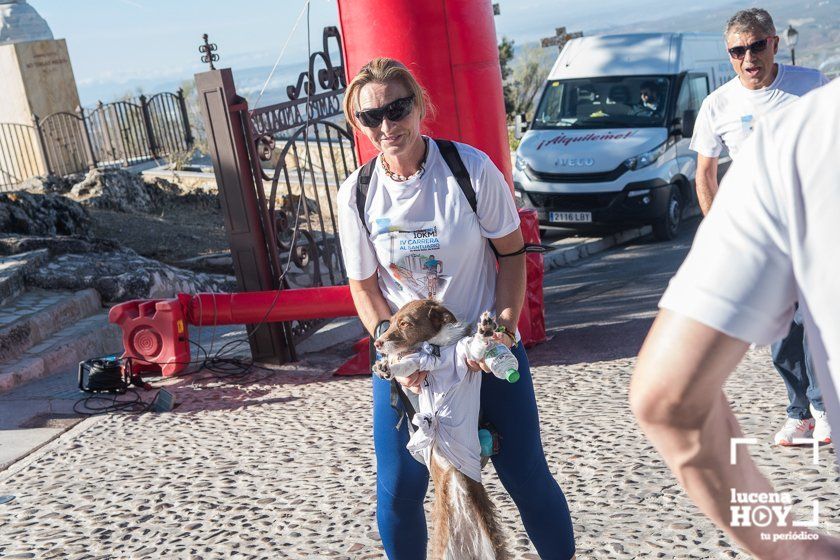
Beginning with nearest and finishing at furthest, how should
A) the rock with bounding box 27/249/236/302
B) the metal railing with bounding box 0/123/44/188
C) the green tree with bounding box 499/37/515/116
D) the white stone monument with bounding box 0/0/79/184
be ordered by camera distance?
the rock with bounding box 27/249/236/302 < the white stone monument with bounding box 0/0/79/184 < the metal railing with bounding box 0/123/44/188 < the green tree with bounding box 499/37/515/116

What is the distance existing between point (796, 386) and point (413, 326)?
7.66 ft

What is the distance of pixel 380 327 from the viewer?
3.12 m

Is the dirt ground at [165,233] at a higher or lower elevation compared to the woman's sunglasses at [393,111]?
Result: lower

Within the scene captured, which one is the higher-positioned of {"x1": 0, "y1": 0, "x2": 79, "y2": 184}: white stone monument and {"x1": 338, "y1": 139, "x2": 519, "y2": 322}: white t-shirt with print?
{"x1": 0, "y1": 0, "x2": 79, "y2": 184}: white stone monument

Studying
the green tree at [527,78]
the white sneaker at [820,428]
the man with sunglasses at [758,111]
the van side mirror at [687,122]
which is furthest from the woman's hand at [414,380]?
the green tree at [527,78]

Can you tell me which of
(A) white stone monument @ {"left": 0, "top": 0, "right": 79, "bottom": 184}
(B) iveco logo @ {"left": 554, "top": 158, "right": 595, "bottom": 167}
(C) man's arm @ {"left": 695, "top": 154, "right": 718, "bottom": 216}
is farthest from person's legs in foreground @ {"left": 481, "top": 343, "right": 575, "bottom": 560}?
(A) white stone monument @ {"left": 0, "top": 0, "right": 79, "bottom": 184}

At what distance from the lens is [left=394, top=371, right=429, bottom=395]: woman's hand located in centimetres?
294

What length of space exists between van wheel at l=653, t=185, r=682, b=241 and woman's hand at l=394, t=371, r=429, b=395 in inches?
398

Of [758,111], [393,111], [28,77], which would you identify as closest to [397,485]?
[393,111]

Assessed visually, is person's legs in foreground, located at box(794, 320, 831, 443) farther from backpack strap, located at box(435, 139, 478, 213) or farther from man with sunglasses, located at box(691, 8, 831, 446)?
backpack strap, located at box(435, 139, 478, 213)

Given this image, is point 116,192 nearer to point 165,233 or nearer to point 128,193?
point 128,193

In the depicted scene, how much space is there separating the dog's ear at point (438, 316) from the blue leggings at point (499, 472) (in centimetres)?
22

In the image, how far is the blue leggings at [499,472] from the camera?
3.02m

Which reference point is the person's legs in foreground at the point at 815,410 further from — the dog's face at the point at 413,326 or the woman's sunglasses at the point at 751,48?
the dog's face at the point at 413,326
